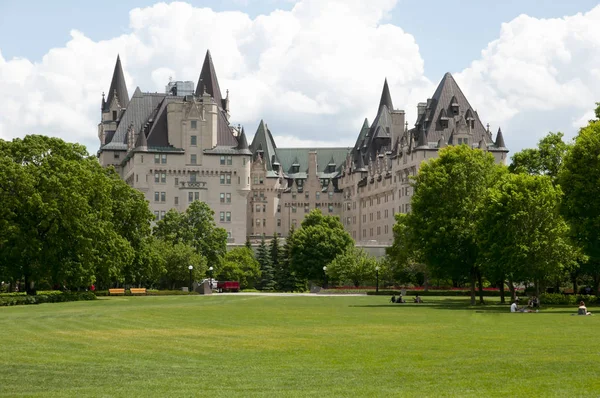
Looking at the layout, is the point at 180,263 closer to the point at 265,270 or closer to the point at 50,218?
the point at 265,270

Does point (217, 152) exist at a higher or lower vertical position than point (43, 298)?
higher

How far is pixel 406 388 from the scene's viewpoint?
2145 cm

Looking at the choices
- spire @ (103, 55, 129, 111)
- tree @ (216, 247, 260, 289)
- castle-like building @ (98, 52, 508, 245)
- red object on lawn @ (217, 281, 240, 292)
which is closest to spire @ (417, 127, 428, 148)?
castle-like building @ (98, 52, 508, 245)

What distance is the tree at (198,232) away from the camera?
13750cm

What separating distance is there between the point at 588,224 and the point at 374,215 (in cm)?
12929

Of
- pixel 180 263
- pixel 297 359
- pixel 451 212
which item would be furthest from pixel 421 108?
pixel 297 359

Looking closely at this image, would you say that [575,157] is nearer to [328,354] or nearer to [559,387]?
[328,354]

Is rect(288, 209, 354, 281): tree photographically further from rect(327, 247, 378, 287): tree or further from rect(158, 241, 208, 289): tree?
rect(158, 241, 208, 289): tree

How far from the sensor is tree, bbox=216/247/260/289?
5541 inches

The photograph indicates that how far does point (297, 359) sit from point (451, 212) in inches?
1908

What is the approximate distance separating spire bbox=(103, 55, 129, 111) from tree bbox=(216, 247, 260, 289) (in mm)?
55334

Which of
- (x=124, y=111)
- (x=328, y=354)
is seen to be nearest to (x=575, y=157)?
(x=328, y=354)

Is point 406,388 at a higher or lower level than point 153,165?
lower

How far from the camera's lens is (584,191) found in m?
59.8
